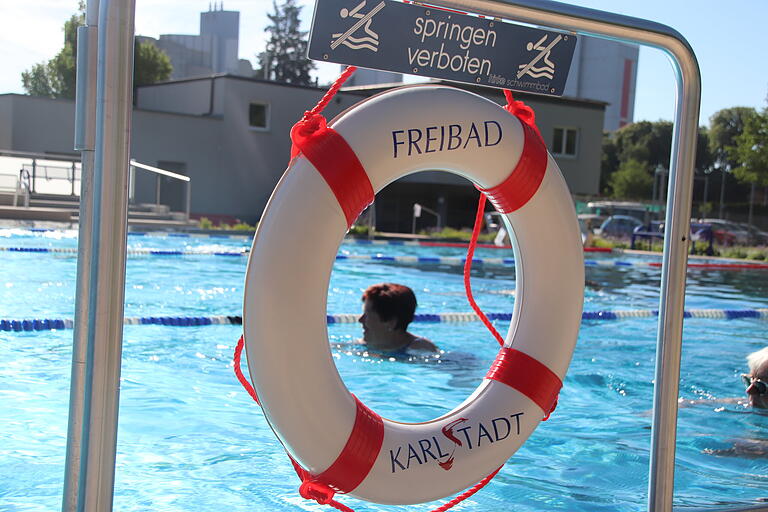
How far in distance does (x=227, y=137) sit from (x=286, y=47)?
2916cm

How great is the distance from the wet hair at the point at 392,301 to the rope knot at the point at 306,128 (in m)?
3.03

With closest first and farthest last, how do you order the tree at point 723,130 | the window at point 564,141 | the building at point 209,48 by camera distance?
1. the window at point 564,141
2. the tree at point 723,130
3. the building at point 209,48

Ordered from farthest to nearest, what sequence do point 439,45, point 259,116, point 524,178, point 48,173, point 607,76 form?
point 607,76
point 259,116
point 48,173
point 524,178
point 439,45

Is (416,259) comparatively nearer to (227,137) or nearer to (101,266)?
(101,266)

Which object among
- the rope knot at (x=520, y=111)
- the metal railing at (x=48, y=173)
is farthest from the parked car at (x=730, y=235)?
the rope knot at (x=520, y=111)

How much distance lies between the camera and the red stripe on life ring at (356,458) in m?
1.83

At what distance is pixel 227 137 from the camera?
24.3 meters

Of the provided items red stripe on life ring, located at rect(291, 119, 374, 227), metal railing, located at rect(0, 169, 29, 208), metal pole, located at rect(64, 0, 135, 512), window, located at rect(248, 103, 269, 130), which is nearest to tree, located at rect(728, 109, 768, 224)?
window, located at rect(248, 103, 269, 130)

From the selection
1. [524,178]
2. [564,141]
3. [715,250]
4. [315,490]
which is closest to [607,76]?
[564,141]

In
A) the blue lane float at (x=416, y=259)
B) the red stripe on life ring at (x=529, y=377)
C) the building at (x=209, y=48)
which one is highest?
the building at (x=209, y=48)

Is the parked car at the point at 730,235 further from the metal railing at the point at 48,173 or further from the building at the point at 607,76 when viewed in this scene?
the building at the point at 607,76

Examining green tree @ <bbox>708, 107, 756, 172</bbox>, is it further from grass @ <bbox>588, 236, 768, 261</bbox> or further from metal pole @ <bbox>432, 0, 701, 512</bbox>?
metal pole @ <bbox>432, 0, 701, 512</bbox>

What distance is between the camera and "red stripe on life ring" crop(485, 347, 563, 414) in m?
2.11

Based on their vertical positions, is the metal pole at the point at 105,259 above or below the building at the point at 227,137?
below
